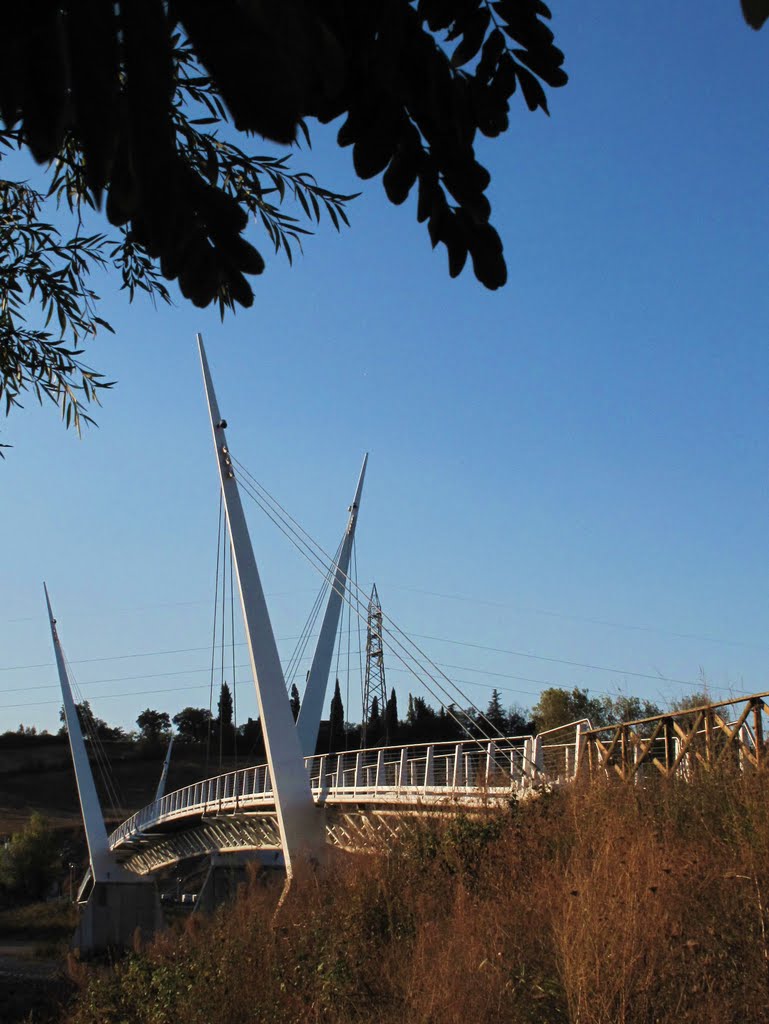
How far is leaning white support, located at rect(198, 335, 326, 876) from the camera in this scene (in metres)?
24.7

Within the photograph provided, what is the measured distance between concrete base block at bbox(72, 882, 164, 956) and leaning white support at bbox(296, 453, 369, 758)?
55.3 feet

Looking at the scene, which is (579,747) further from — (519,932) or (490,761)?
(519,932)

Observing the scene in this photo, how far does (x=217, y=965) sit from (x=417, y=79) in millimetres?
11735

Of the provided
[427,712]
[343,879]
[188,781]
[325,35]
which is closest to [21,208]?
[325,35]

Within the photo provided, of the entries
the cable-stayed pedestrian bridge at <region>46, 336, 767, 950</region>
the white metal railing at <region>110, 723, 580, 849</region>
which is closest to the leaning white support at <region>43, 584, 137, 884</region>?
the cable-stayed pedestrian bridge at <region>46, 336, 767, 950</region>

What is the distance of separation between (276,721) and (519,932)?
16363 mm

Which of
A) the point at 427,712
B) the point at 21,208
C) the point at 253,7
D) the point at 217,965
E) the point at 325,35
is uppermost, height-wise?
the point at 427,712

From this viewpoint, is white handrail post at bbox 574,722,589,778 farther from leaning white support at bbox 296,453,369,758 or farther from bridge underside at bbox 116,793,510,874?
leaning white support at bbox 296,453,369,758

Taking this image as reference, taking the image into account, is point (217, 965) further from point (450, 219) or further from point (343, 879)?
point (450, 219)

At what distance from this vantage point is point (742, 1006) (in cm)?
738

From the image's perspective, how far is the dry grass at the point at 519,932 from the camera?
308 inches

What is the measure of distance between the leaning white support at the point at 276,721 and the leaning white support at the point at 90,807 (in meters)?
29.4

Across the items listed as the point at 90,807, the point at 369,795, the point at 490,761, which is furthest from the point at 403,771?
the point at 90,807

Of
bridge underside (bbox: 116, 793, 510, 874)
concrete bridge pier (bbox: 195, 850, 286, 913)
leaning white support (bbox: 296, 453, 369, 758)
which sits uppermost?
leaning white support (bbox: 296, 453, 369, 758)
